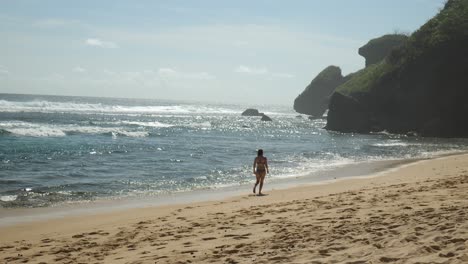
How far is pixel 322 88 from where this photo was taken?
373ft

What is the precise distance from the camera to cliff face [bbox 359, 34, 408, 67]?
89.1 meters

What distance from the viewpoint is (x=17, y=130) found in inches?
1587

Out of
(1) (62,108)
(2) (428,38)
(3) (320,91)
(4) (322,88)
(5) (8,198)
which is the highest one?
(2) (428,38)

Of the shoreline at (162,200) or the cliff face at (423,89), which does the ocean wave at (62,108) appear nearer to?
the cliff face at (423,89)

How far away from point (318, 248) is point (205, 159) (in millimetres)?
19427

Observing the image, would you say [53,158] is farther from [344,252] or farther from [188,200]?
[344,252]

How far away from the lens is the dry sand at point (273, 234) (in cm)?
608

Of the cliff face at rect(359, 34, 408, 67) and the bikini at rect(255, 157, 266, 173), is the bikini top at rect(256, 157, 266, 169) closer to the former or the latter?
the bikini at rect(255, 157, 266, 173)

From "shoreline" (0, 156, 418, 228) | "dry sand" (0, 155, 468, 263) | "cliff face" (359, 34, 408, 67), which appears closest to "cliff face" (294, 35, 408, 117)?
"cliff face" (359, 34, 408, 67)

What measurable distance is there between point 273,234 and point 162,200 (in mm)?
7035

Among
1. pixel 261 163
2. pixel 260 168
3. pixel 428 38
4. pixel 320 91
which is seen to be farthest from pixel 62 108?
pixel 260 168

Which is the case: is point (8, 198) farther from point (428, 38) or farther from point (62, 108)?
point (62, 108)

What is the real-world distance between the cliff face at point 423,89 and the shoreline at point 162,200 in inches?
1175

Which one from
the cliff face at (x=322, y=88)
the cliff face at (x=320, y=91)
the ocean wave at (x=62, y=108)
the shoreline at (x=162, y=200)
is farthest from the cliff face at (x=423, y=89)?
the ocean wave at (x=62, y=108)
